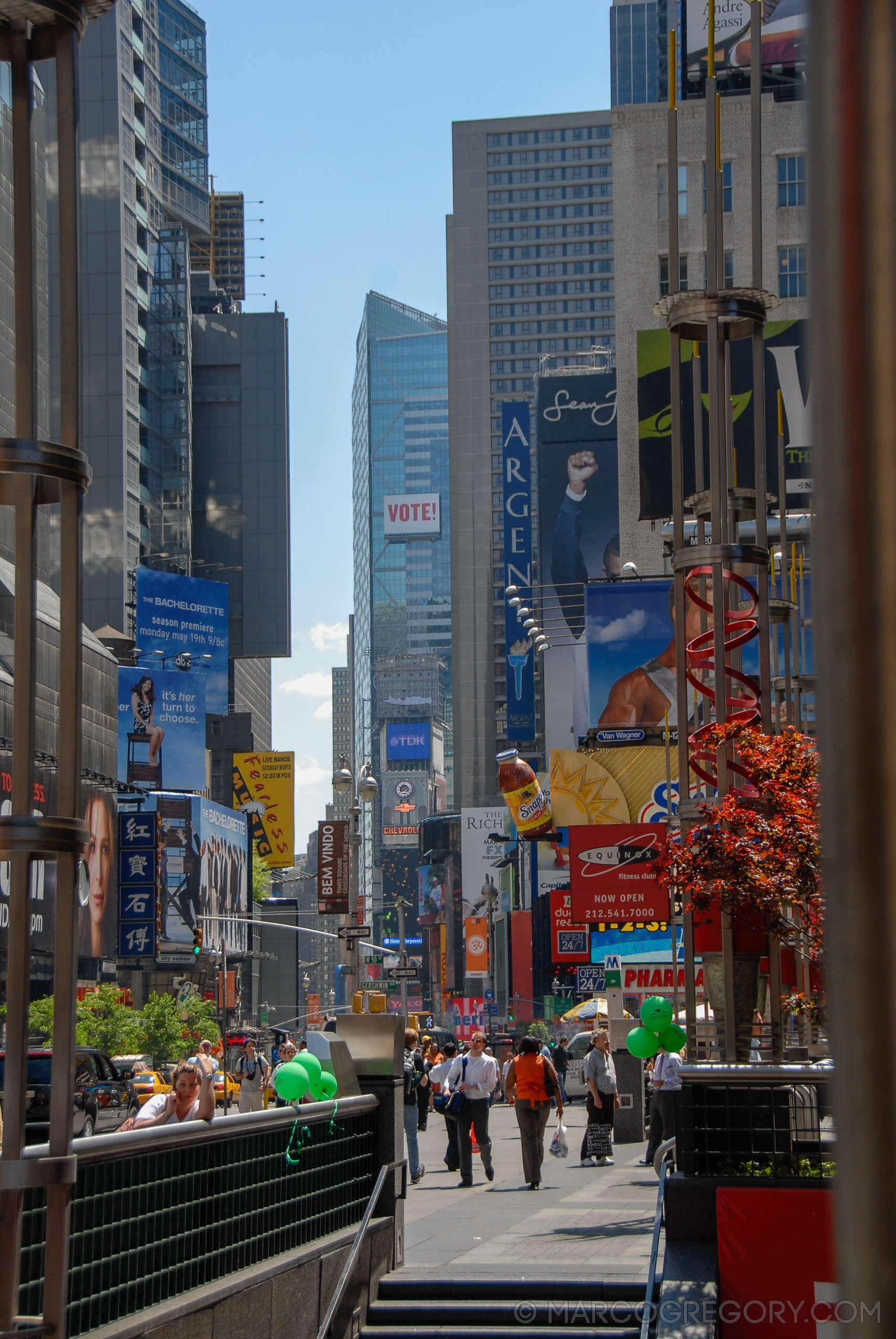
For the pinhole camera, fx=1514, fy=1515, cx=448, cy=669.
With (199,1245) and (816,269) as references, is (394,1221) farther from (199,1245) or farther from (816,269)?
(816,269)

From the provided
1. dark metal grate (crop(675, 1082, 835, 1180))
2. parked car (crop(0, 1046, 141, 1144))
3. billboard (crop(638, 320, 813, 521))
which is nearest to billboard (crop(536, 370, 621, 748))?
billboard (crop(638, 320, 813, 521))

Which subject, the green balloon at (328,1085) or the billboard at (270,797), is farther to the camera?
the billboard at (270,797)

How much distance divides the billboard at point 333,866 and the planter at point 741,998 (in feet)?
73.4

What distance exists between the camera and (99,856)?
6031 cm

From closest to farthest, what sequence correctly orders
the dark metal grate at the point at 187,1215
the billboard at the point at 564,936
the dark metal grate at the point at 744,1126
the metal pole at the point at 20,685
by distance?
the metal pole at the point at 20,685 < the dark metal grate at the point at 187,1215 < the dark metal grate at the point at 744,1126 < the billboard at the point at 564,936

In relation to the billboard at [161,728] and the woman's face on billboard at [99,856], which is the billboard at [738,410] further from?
the billboard at [161,728]

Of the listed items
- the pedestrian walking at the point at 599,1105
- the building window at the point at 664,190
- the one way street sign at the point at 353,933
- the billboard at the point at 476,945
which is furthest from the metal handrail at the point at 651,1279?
the billboard at the point at 476,945

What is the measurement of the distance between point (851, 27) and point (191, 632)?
88.0 meters

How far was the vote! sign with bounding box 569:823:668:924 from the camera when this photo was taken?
99.2 ft

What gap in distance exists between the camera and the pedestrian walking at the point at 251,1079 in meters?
19.3

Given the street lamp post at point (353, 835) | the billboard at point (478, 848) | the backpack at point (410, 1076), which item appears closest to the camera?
the backpack at point (410, 1076)

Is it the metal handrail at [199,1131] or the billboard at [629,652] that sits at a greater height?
the billboard at [629,652]

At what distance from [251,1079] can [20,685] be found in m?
25.3

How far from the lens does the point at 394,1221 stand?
1359cm
